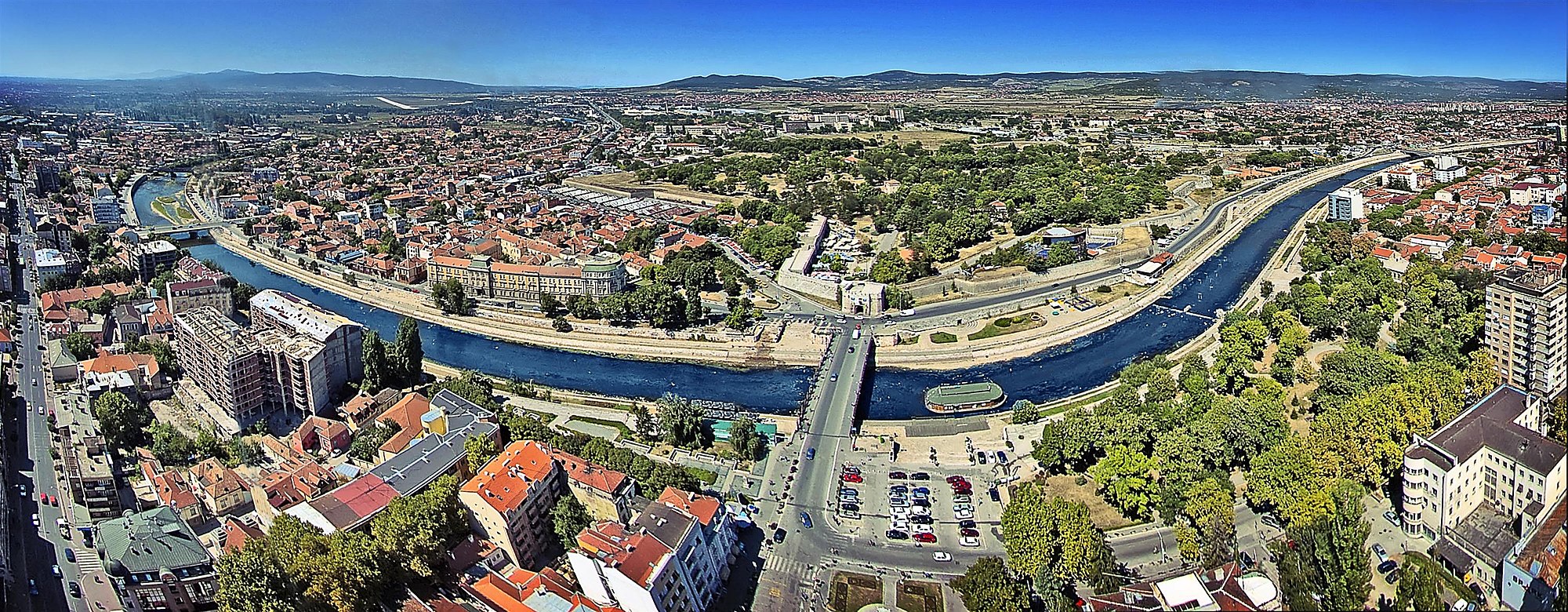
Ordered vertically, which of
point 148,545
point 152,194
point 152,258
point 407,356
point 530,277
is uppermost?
point 152,194

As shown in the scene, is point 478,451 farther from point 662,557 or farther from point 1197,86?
point 1197,86

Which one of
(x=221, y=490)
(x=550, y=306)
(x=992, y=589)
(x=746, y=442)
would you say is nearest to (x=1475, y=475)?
(x=992, y=589)

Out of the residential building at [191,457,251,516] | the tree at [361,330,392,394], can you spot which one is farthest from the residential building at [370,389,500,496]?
the tree at [361,330,392,394]

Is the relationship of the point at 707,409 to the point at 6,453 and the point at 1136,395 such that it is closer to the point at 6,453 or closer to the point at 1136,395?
the point at 1136,395

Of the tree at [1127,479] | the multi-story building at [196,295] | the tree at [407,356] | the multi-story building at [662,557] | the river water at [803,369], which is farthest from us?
the multi-story building at [196,295]

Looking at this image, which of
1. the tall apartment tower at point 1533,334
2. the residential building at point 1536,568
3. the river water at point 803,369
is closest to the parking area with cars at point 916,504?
the river water at point 803,369

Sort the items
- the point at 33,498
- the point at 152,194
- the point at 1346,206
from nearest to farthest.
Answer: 1. the point at 33,498
2. the point at 1346,206
3. the point at 152,194

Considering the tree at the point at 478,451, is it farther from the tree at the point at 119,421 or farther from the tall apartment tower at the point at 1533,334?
the tall apartment tower at the point at 1533,334
